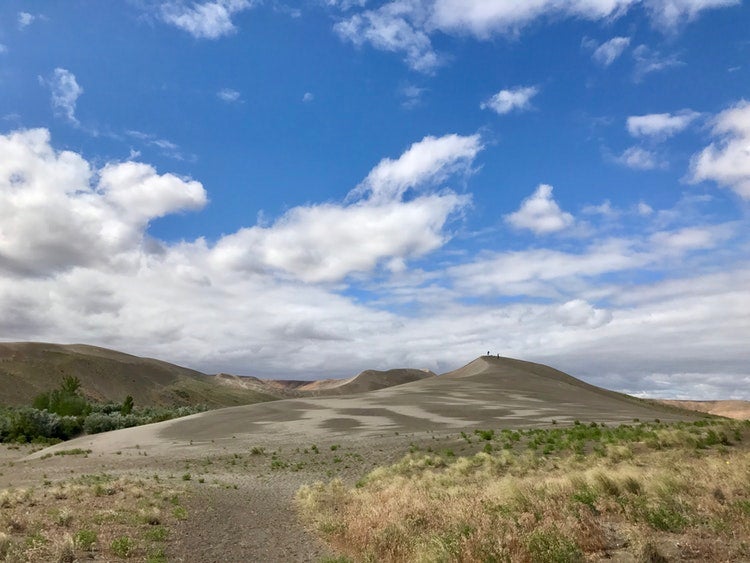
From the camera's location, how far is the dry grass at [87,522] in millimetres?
10367

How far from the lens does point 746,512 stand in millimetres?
9477

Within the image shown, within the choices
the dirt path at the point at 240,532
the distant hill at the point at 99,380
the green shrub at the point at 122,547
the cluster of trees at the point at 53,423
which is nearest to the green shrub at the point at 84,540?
the green shrub at the point at 122,547

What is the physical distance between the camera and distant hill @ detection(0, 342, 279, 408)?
11569 centimetres

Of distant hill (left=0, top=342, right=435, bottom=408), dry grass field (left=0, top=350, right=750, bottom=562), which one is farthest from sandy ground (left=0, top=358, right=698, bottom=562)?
distant hill (left=0, top=342, right=435, bottom=408)

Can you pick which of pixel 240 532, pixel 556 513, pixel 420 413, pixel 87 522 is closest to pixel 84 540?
pixel 87 522

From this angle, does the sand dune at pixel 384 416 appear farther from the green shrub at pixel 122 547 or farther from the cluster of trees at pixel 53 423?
the green shrub at pixel 122 547

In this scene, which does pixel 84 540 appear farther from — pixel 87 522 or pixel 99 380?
pixel 99 380

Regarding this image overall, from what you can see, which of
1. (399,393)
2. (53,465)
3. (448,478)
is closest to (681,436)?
(448,478)

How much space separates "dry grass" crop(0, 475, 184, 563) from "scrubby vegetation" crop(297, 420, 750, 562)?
409cm

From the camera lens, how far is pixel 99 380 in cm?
13575

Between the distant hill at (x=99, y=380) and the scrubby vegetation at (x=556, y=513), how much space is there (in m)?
109

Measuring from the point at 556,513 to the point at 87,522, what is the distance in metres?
10.5

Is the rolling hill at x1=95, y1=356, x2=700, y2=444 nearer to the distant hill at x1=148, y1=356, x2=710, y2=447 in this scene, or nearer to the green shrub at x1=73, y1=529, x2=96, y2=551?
the distant hill at x1=148, y1=356, x2=710, y2=447

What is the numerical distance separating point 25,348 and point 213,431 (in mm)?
127801
